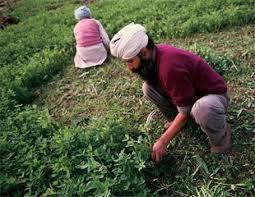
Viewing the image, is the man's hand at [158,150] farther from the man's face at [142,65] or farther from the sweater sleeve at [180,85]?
the man's face at [142,65]

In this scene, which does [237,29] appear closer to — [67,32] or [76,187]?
[67,32]

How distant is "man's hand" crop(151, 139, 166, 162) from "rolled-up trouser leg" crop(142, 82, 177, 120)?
58 centimetres

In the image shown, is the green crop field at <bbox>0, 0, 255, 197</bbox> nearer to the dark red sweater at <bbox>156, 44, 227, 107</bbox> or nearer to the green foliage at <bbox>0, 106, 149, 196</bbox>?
the green foliage at <bbox>0, 106, 149, 196</bbox>

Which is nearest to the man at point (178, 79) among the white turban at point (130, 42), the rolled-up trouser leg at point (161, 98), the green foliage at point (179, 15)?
the white turban at point (130, 42)

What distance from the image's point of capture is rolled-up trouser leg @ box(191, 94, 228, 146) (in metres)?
3.54

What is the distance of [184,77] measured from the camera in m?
3.39

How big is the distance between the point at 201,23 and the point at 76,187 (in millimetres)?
3687

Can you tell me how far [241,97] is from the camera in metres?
4.63

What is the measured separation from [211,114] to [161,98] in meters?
0.70

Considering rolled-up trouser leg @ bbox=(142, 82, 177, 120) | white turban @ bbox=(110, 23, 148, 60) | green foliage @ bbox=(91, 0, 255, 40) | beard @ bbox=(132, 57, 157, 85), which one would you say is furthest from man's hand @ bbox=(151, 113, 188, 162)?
green foliage @ bbox=(91, 0, 255, 40)

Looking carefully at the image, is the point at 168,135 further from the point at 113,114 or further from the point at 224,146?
the point at 113,114

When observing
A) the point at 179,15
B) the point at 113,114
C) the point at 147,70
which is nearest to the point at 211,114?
the point at 147,70

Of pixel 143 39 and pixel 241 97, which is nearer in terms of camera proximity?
pixel 143 39

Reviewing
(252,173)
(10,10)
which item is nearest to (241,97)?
(252,173)
